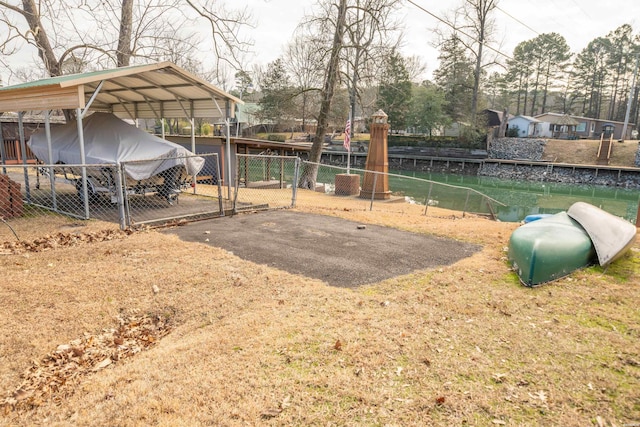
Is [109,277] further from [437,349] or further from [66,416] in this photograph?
[437,349]

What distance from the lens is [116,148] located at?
9.09 meters

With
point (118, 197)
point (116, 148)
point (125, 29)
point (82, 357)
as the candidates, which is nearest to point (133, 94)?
point (116, 148)

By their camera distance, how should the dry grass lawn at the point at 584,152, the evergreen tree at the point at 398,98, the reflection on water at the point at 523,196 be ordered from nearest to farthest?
the reflection on water at the point at 523,196, the dry grass lawn at the point at 584,152, the evergreen tree at the point at 398,98

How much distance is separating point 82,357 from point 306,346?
1.91 meters

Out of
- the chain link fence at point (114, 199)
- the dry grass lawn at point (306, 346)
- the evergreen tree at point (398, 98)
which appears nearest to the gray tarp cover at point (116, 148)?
the chain link fence at point (114, 199)

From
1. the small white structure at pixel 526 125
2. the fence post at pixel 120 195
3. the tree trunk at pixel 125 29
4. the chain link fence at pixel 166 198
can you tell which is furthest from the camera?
the small white structure at pixel 526 125

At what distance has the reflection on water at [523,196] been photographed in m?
21.2

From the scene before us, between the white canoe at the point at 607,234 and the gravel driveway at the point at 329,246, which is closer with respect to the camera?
the white canoe at the point at 607,234

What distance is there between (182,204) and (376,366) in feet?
25.6

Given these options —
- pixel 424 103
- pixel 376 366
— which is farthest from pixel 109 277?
pixel 424 103

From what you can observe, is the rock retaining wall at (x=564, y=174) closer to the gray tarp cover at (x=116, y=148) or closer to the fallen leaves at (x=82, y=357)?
the gray tarp cover at (x=116, y=148)

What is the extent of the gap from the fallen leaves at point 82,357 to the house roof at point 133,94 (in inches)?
222

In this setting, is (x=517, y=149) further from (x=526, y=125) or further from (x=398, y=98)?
(x=398, y=98)

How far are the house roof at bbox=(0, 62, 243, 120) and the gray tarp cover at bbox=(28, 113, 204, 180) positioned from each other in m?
0.88
